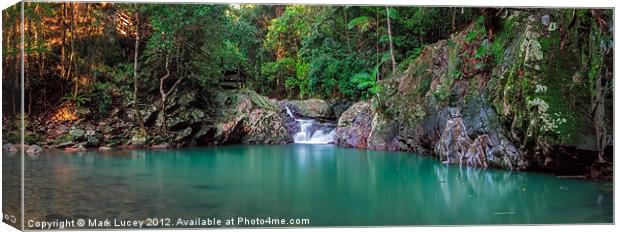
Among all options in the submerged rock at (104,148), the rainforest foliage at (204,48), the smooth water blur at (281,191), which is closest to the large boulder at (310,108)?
the rainforest foliage at (204,48)

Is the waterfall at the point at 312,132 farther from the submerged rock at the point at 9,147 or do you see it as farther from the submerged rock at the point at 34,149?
the submerged rock at the point at 9,147

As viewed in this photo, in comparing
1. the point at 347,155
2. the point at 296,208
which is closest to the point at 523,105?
the point at 347,155

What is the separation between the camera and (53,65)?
571 centimetres

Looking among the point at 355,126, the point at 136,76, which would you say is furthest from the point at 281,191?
the point at 136,76

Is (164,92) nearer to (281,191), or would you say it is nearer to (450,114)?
(281,191)

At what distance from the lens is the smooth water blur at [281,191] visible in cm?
553

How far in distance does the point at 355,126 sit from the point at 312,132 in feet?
1.60

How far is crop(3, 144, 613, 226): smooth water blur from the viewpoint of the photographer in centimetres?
553

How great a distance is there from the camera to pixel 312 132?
713 cm

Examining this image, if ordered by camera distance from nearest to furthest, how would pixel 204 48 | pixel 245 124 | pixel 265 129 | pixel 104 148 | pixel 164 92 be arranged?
pixel 104 148 → pixel 164 92 → pixel 204 48 → pixel 245 124 → pixel 265 129

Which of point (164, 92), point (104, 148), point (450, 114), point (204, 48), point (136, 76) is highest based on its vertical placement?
point (204, 48)

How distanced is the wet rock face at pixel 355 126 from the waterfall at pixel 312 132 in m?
0.19

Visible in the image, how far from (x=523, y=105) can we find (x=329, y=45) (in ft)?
8.28

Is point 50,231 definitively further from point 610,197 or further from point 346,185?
point 610,197
